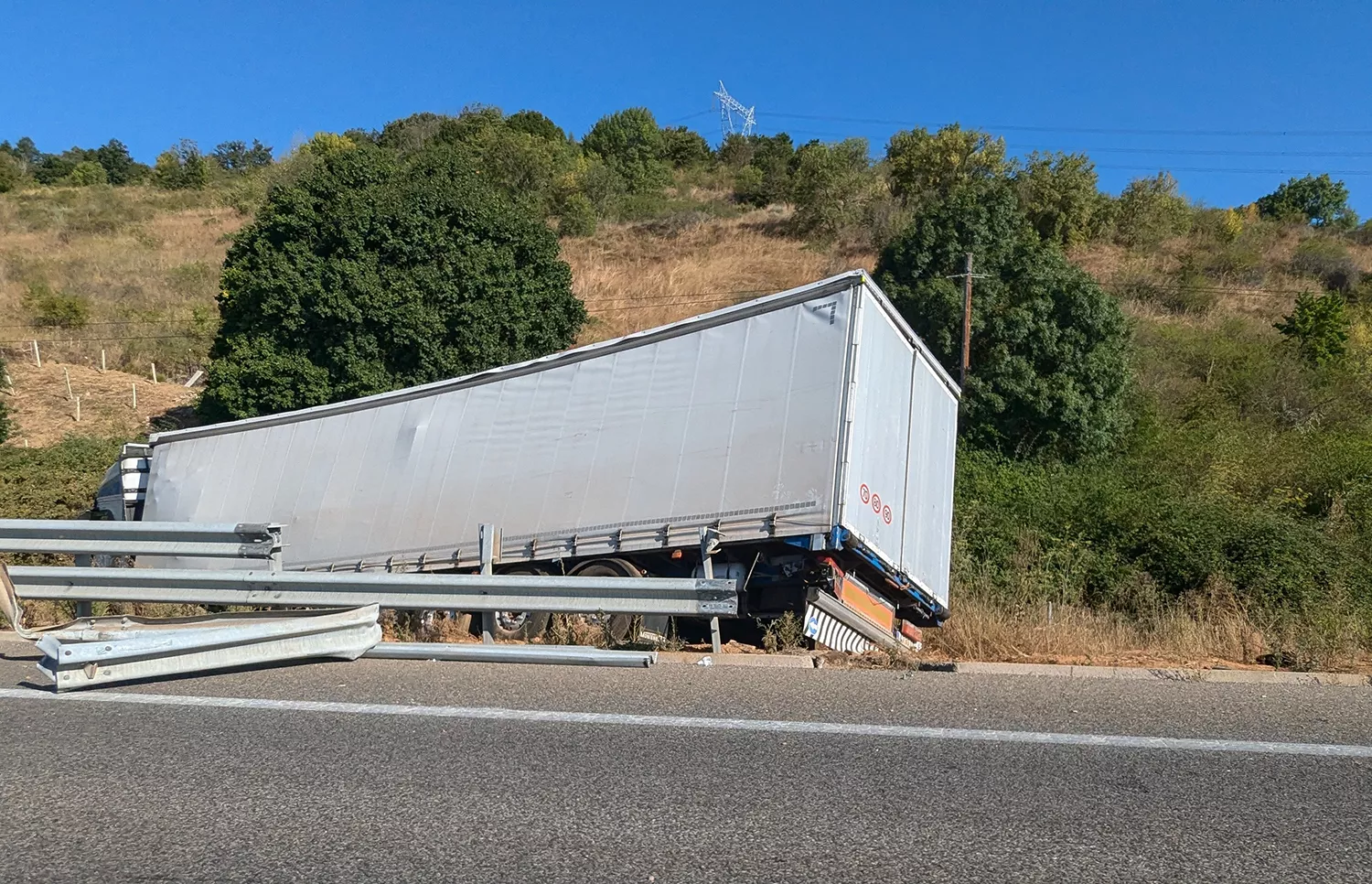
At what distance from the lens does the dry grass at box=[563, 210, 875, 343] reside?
116 feet

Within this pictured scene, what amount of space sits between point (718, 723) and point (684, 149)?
217 ft

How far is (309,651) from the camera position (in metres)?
6.20

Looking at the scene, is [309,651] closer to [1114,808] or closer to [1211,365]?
[1114,808]

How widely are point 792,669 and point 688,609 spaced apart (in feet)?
2.53

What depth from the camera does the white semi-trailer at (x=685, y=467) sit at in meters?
8.57

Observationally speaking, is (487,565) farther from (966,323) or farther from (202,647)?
(966,323)

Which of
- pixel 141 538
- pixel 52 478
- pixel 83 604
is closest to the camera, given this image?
pixel 141 538

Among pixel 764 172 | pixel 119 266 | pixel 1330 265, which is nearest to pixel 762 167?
pixel 764 172

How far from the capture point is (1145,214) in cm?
4238

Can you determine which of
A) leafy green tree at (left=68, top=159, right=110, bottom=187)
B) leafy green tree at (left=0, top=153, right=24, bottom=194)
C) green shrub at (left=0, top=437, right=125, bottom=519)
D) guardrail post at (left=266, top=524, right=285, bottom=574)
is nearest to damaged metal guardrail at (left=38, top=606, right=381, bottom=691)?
guardrail post at (left=266, top=524, right=285, bottom=574)

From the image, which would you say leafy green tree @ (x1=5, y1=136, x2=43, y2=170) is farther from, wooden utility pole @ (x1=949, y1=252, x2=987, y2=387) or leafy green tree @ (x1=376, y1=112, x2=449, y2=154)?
wooden utility pole @ (x1=949, y1=252, x2=987, y2=387)

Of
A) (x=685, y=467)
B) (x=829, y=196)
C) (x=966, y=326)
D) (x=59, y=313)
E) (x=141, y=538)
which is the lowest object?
(x=141, y=538)

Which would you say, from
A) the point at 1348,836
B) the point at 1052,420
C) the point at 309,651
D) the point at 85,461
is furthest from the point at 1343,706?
the point at 85,461

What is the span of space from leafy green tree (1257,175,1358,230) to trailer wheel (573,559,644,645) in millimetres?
55289
